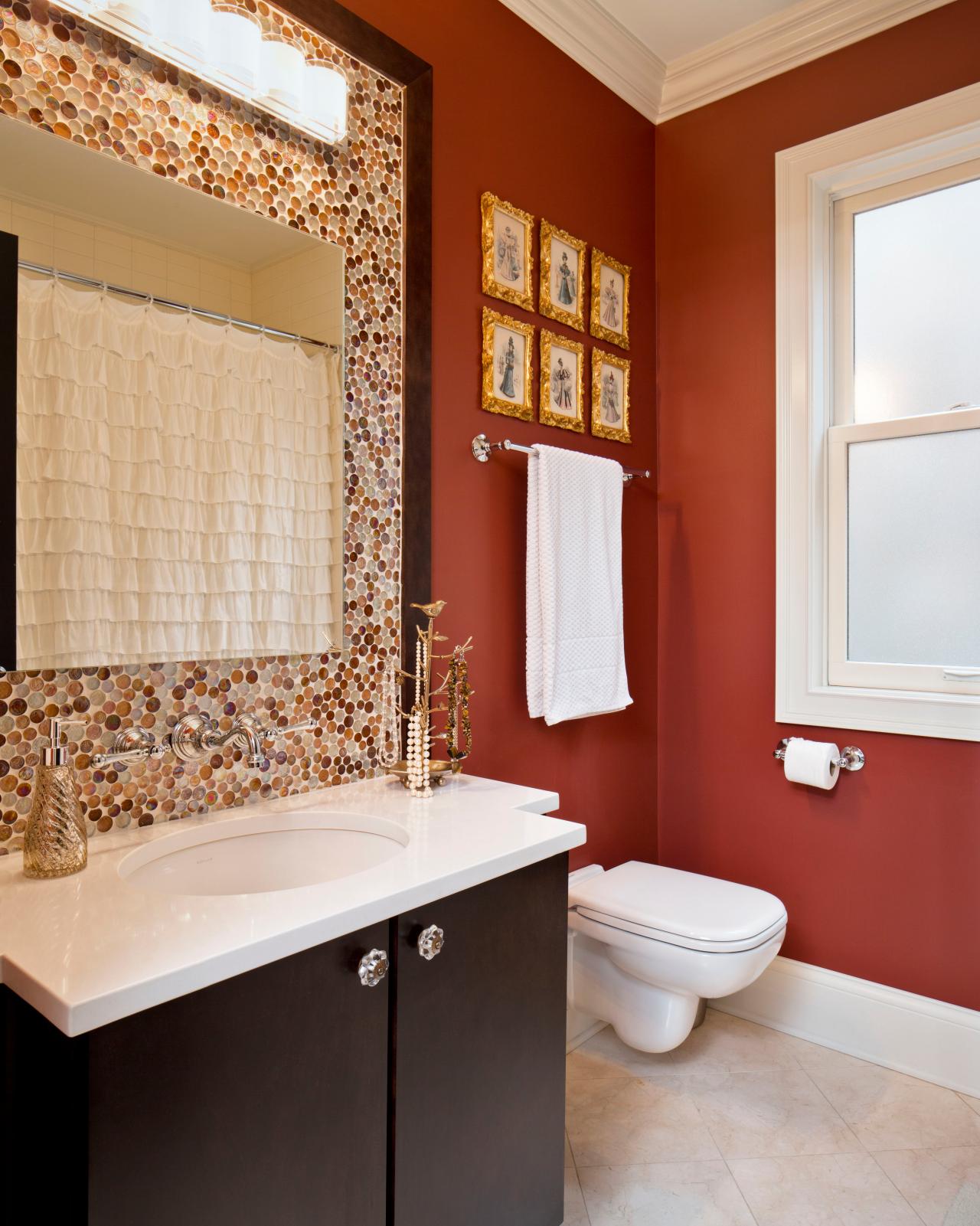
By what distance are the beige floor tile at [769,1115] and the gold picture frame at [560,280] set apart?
1946mm

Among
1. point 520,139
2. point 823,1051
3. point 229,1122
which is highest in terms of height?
point 520,139

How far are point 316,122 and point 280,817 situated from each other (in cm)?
125

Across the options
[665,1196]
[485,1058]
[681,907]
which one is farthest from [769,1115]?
[485,1058]

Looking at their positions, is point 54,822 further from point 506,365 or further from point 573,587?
point 506,365

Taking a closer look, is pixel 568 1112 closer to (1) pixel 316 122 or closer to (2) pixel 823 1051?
(2) pixel 823 1051

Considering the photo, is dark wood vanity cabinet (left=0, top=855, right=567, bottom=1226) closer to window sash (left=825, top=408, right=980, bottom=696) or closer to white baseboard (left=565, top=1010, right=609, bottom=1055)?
white baseboard (left=565, top=1010, right=609, bottom=1055)

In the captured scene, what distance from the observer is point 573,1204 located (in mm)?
1582

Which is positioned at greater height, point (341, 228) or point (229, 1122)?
point (341, 228)

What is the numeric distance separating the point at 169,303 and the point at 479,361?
790 mm

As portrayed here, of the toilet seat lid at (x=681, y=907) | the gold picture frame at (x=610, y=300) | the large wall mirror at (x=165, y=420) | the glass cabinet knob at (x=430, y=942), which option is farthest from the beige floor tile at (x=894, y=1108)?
the gold picture frame at (x=610, y=300)

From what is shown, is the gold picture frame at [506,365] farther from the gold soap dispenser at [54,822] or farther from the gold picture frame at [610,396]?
→ the gold soap dispenser at [54,822]

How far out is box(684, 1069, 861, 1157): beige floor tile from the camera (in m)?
1.76

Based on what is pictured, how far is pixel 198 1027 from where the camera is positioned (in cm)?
88

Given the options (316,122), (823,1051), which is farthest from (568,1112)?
(316,122)
